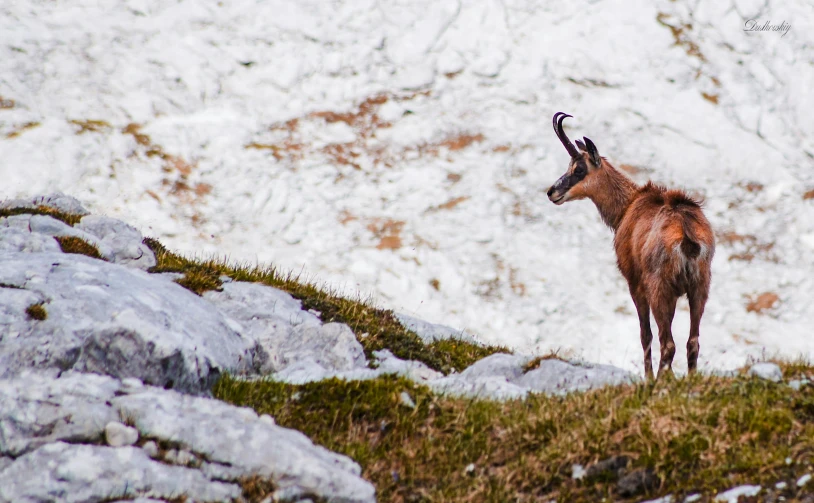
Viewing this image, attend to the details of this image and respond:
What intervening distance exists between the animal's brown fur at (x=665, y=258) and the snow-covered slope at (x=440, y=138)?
31.7ft

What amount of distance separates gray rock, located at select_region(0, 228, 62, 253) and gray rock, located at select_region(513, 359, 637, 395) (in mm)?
5834

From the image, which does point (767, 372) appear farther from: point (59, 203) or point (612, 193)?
point (59, 203)

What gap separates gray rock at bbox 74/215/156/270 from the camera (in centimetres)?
1208

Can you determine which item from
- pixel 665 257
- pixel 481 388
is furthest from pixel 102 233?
pixel 665 257

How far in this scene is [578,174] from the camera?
1386 centimetres

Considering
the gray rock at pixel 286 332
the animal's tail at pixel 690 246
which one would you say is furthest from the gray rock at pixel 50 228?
the animal's tail at pixel 690 246

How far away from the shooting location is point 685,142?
29.2 m

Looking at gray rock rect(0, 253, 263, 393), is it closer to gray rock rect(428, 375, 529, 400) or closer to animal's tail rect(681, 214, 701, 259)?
gray rock rect(428, 375, 529, 400)

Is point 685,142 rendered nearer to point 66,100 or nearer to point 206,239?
point 206,239

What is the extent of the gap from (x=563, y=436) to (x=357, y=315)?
587 cm

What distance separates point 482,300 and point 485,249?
2326 mm

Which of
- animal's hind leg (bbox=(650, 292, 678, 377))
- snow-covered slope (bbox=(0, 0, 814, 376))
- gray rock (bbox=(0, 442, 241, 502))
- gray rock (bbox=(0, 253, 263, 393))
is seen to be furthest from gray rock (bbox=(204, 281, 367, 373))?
snow-covered slope (bbox=(0, 0, 814, 376))

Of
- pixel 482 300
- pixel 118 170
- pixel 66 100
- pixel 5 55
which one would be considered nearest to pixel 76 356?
pixel 482 300

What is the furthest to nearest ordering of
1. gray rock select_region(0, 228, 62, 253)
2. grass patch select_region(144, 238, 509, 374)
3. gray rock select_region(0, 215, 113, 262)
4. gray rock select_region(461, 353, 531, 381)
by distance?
gray rock select_region(0, 215, 113, 262) < grass patch select_region(144, 238, 509, 374) < gray rock select_region(0, 228, 62, 253) < gray rock select_region(461, 353, 531, 381)
